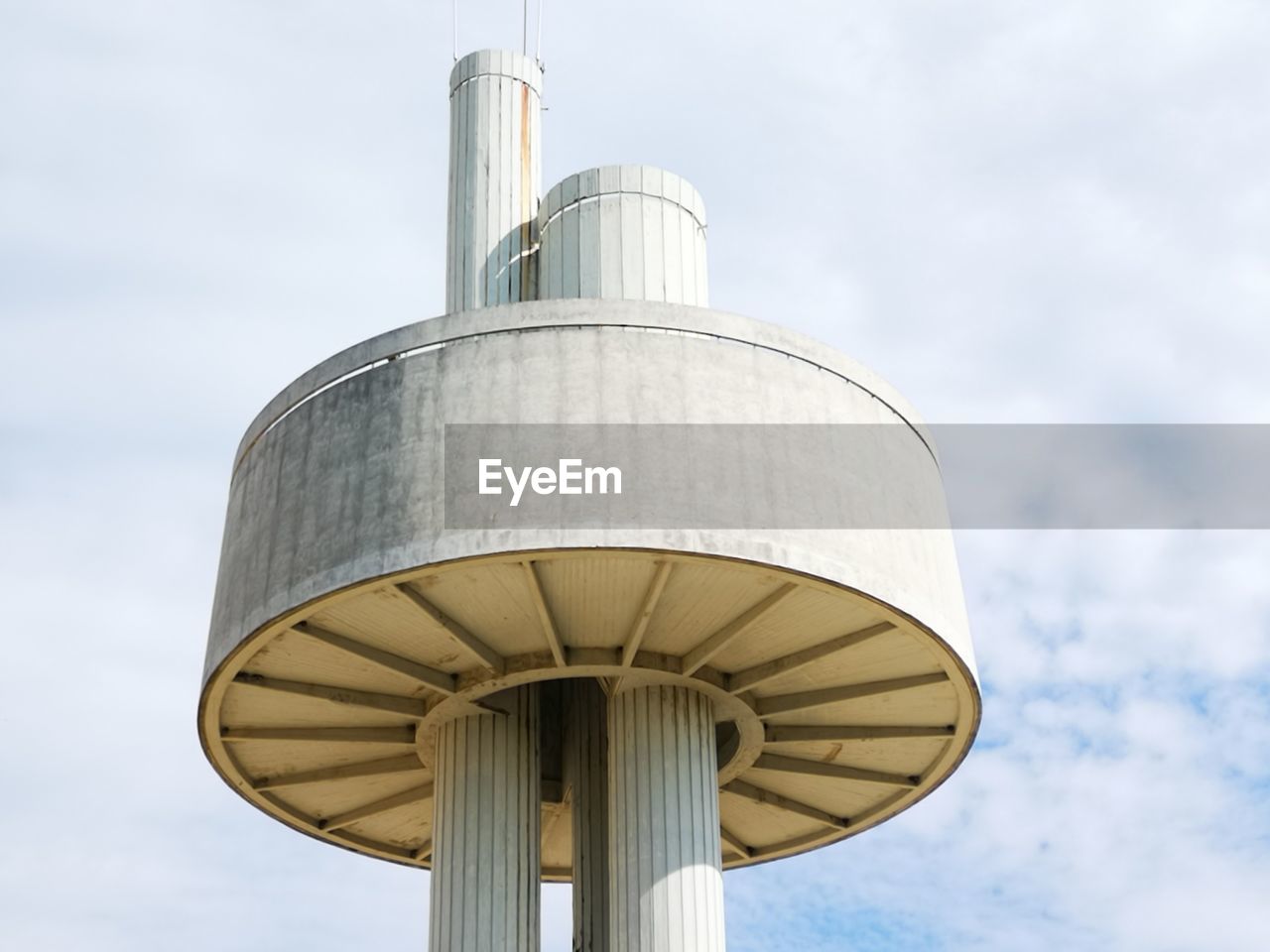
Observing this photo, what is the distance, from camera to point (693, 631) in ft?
69.4

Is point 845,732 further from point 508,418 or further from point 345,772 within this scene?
point 508,418

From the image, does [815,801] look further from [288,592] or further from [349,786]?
[288,592]

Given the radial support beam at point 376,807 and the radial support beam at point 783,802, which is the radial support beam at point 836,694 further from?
the radial support beam at point 376,807

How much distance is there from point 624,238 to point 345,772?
8.01 metres

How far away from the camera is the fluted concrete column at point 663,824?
2094 cm

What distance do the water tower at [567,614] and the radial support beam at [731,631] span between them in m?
0.04

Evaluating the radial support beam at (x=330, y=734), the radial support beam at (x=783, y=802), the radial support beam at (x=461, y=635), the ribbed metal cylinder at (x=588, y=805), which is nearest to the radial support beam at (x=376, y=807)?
the radial support beam at (x=330, y=734)

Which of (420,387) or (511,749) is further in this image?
(511,749)

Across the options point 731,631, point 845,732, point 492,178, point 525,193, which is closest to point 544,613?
point 731,631

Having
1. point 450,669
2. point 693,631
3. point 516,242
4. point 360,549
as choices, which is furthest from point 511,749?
point 516,242

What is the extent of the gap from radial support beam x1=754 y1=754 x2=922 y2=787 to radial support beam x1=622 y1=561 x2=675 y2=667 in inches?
150

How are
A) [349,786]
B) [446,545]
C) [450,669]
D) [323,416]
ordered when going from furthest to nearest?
[349,786] < [450,669] < [323,416] < [446,545]

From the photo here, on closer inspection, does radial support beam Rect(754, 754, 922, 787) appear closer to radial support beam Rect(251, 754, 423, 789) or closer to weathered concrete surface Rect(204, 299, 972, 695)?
weathered concrete surface Rect(204, 299, 972, 695)

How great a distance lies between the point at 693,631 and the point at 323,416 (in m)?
4.97
